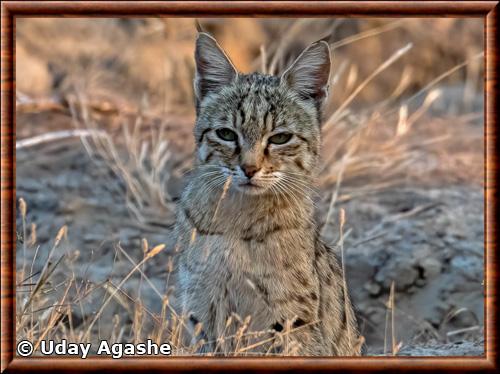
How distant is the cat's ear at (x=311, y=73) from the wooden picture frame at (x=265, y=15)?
1.94ft

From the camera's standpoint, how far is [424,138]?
9016 mm

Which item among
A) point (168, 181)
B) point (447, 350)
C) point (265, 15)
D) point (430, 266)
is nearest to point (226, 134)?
point (265, 15)

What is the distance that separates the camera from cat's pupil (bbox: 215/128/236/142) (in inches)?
182

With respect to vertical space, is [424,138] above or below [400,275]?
above

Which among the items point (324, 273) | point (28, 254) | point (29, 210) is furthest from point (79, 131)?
point (324, 273)

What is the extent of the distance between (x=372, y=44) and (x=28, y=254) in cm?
656

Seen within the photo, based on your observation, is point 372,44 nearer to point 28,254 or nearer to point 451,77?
point 451,77

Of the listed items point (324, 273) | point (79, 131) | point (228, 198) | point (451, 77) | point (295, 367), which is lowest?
point (295, 367)

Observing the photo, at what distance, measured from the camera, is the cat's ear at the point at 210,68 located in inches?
188

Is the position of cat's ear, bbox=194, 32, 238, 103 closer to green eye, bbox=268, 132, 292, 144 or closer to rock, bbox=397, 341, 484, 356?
green eye, bbox=268, 132, 292, 144

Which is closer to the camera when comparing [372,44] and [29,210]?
[29,210]

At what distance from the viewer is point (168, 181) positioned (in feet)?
26.0

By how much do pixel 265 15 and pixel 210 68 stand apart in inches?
33.3

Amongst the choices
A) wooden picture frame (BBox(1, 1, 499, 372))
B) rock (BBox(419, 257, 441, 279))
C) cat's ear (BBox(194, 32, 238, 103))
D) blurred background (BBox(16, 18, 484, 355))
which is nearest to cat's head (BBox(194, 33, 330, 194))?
cat's ear (BBox(194, 32, 238, 103))
